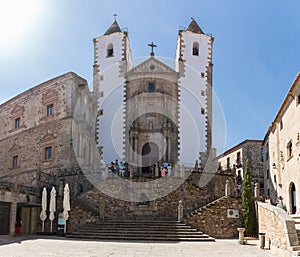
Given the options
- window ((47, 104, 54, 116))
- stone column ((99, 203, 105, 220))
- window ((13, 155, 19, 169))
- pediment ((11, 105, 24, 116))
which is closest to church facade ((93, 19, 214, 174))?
window ((47, 104, 54, 116))

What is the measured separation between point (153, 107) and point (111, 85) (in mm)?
4076

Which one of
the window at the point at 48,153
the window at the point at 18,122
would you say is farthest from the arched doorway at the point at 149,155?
the window at the point at 18,122

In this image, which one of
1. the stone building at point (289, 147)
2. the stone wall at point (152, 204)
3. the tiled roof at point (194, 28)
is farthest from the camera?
the tiled roof at point (194, 28)

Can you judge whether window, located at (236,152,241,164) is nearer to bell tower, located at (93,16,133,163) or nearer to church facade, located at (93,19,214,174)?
church facade, located at (93,19,214,174)

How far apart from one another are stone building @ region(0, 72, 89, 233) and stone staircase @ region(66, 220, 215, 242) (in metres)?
5.84

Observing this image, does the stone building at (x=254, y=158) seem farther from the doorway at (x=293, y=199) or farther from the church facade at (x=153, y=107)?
the doorway at (x=293, y=199)

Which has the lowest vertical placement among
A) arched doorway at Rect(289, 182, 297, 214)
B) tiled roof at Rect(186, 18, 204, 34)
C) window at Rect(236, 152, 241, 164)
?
arched doorway at Rect(289, 182, 297, 214)

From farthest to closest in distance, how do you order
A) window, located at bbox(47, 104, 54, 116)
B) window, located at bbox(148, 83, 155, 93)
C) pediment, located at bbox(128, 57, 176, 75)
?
pediment, located at bbox(128, 57, 176, 75), window, located at bbox(148, 83, 155, 93), window, located at bbox(47, 104, 54, 116)

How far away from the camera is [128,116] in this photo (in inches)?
1258

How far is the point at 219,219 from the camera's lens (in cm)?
2178

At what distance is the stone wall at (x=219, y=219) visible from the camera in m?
21.3

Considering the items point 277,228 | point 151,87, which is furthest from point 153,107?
point 277,228

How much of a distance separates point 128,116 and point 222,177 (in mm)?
8996

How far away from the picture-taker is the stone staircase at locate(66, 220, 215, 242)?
18.9 m
